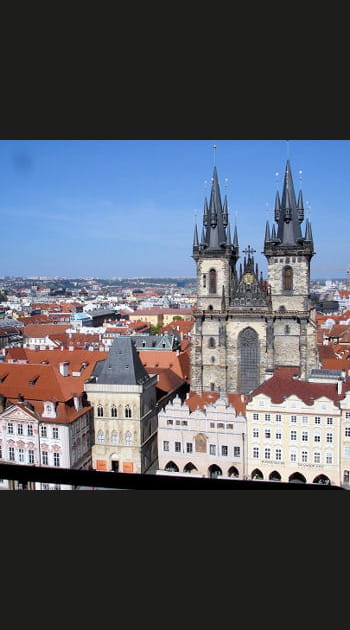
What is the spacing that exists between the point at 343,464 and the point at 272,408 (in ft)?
7.24

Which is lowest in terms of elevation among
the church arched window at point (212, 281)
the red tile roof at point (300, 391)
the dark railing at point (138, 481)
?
the red tile roof at point (300, 391)

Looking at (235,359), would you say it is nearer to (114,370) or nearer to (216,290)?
(216,290)

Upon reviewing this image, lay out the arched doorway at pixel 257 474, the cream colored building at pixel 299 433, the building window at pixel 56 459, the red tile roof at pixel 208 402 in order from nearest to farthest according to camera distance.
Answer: the building window at pixel 56 459, the cream colored building at pixel 299 433, the arched doorway at pixel 257 474, the red tile roof at pixel 208 402

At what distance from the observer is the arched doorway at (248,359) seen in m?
20.2

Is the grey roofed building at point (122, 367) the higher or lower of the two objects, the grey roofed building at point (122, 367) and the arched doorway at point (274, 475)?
the higher

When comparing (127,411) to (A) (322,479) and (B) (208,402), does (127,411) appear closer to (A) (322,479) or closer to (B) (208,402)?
(B) (208,402)

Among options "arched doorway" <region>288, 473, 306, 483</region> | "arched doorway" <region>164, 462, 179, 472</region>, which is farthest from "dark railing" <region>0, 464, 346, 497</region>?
"arched doorway" <region>164, 462, 179, 472</region>

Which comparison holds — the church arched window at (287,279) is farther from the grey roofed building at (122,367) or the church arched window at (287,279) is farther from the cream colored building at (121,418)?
the cream colored building at (121,418)

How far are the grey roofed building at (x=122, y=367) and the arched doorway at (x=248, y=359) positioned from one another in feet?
19.0

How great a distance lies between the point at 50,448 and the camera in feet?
44.3

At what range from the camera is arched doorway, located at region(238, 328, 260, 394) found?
20.2 m

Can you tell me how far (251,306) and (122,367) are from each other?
6.91 meters

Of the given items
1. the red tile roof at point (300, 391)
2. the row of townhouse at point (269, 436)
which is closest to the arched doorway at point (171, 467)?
the row of townhouse at point (269, 436)

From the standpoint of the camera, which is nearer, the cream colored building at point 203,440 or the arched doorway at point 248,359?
the cream colored building at point 203,440
